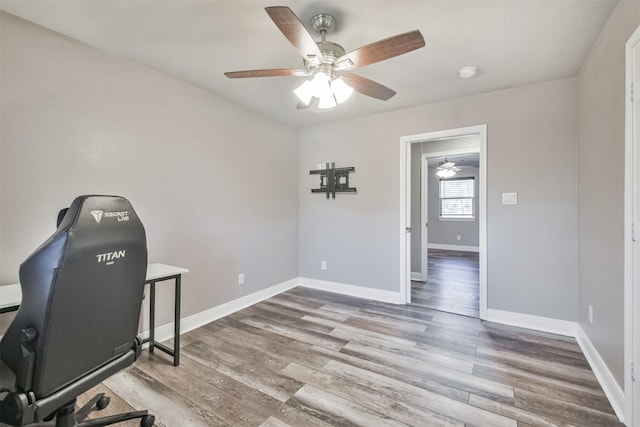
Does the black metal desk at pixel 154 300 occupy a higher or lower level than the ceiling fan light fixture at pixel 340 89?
lower

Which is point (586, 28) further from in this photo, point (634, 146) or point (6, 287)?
point (6, 287)

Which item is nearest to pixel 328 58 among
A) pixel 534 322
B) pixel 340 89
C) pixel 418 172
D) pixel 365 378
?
pixel 340 89

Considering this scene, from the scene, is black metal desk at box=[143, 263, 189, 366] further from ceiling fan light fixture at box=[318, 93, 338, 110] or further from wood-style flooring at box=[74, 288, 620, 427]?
ceiling fan light fixture at box=[318, 93, 338, 110]

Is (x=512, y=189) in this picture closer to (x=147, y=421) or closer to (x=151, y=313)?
(x=147, y=421)

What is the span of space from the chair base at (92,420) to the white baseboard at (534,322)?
3155 millimetres

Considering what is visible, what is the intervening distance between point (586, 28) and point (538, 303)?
2.38 m

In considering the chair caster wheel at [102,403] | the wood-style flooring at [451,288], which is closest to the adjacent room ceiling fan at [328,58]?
the chair caster wheel at [102,403]

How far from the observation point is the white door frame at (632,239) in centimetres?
145

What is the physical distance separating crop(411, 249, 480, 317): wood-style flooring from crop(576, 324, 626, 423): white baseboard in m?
0.95

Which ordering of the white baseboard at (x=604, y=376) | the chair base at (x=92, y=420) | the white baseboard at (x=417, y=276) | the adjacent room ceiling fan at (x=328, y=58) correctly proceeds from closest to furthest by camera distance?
the chair base at (x=92, y=420) → the adjacent room ceiling fan at (x=328, y=58) → the white baseboard at (x=604, y=376) → the white baseboard at (x=417, y=276)

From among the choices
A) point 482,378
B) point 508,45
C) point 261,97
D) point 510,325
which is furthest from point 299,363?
point 508,45

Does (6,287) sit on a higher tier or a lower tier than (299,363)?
higher

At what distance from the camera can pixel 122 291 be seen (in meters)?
1.26

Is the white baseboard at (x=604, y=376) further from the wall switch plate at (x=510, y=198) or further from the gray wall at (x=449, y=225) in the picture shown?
the gray wall at (x=449, y=225)
